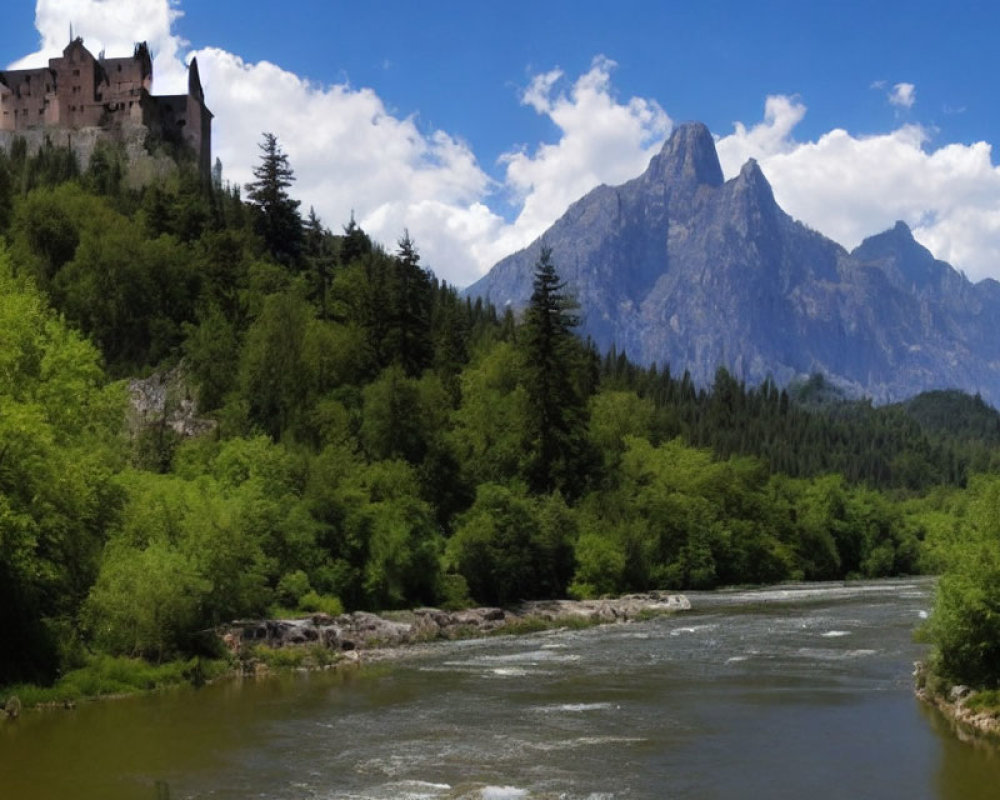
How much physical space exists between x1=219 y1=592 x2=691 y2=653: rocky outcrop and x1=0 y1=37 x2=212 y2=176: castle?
96518 millimetres

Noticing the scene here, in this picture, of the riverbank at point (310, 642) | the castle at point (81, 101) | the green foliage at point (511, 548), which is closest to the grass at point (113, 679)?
the riverbank at point (310, 642)

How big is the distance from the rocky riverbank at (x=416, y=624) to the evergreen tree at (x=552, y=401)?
60.4 feet

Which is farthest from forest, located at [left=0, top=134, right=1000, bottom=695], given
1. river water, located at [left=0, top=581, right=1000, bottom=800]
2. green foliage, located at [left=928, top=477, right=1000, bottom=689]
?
river water, located at [left=0, top=581, right=1000, bottom=800]

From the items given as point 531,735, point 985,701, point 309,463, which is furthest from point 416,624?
point 985,701

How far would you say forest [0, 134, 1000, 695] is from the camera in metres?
35.4

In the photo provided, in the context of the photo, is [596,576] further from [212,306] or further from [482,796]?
[482,796]

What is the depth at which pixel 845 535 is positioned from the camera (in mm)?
124562

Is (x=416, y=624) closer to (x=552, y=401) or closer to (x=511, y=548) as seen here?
(x=511, y=548)

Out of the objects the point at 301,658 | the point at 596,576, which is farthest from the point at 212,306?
the point at 301,658

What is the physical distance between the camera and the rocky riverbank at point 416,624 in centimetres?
4422

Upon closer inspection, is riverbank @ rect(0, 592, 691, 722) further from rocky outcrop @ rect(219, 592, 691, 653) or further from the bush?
the bush

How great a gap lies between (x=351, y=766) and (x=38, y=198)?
3186 inches

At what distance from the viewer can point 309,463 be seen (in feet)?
205

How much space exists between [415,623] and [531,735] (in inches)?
939
